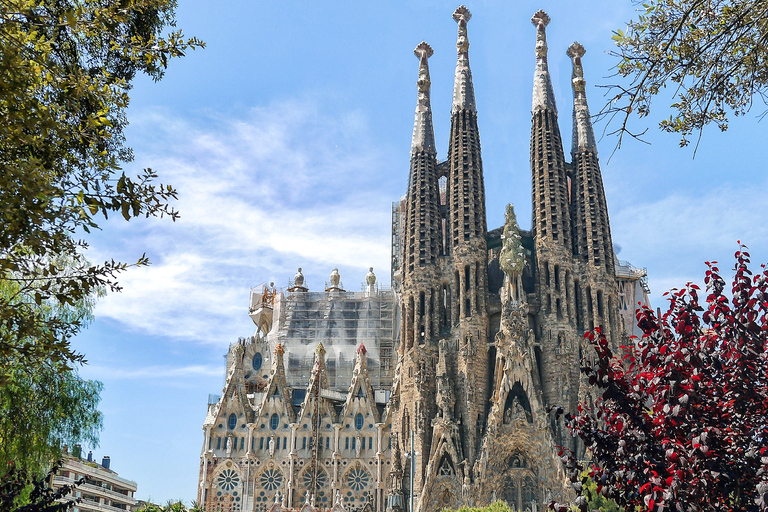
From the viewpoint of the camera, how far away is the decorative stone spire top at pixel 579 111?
170 feet

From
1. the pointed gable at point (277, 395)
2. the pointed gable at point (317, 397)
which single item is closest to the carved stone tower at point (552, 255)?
the pointed gable at point (317, 397)

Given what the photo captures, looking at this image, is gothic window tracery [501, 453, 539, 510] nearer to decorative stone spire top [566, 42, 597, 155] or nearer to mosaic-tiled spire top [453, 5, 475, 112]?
decorative stone spire top [566, 42, 597, 155]

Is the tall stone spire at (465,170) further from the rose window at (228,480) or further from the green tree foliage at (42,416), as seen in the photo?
the green tree foliage at (42,416)

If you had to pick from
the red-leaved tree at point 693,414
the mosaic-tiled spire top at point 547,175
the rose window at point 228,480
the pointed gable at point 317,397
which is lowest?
the red-leaved tree at point 693,414

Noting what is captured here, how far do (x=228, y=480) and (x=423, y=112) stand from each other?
92.0ft

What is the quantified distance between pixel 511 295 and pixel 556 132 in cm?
1253

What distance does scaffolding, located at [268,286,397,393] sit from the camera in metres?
56.2

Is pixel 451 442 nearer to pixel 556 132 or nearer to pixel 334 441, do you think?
pixel 334 441

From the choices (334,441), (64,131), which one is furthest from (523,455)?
(64,131)

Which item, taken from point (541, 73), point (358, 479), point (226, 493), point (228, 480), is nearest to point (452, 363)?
point (358, 479)

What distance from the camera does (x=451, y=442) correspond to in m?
42.8

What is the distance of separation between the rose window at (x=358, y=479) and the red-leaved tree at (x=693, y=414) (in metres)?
39.5

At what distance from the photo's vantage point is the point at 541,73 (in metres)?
53.8

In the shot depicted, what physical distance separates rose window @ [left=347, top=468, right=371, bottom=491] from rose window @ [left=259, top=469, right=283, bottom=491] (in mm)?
4419
